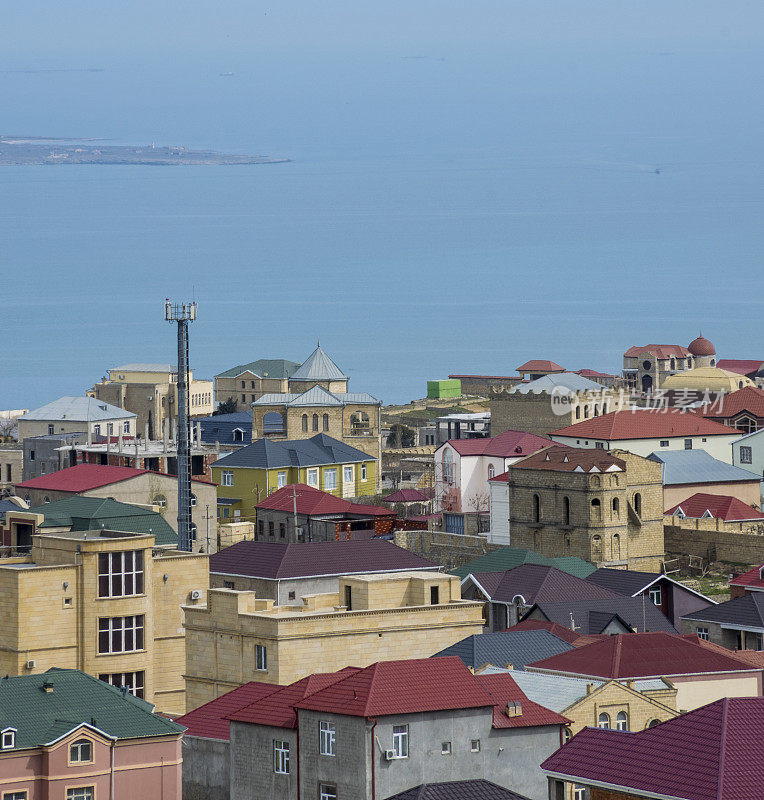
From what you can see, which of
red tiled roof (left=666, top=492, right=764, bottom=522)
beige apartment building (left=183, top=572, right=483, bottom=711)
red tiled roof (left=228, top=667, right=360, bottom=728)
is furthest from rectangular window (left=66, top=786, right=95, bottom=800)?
red tiled roof (left=666, top=492, right=764, bottom=522)

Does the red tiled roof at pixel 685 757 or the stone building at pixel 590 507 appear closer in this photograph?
the red tiled roof at pixel 685 757

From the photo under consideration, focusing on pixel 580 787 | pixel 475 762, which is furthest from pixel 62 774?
pixel 580 787

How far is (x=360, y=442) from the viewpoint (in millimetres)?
117375

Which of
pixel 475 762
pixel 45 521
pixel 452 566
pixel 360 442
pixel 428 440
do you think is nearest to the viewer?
pixel 475 762

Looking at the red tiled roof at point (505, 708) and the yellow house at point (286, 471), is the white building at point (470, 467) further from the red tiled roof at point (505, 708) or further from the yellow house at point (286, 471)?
the red tiled roof at point (505, 708)

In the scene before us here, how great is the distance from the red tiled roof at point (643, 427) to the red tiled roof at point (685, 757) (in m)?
61.2

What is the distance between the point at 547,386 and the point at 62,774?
3140 inches

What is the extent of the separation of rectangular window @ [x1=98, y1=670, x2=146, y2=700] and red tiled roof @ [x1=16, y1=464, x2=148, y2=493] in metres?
31.8

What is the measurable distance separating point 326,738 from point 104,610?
15001mm

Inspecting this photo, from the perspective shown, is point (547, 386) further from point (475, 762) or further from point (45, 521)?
point (475, 762)

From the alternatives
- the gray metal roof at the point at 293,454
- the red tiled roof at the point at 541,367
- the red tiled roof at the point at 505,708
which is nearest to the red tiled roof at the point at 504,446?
the gray metal roof at the point at 293,454

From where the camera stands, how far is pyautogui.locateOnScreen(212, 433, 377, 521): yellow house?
10150 cm

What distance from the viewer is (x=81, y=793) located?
42.0 metres

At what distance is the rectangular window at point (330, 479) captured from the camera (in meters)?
106
